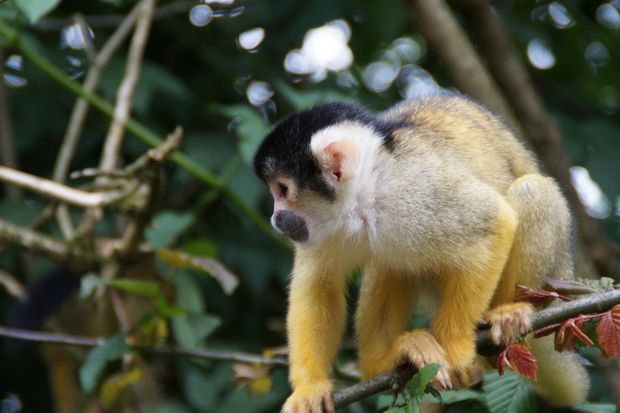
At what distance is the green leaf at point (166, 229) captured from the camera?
410 centimetres

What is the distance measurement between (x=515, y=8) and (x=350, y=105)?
3.02m

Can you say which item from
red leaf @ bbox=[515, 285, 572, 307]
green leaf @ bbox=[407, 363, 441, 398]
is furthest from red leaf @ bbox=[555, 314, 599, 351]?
green leaf @ bbox=[407, 363, 441, 398]

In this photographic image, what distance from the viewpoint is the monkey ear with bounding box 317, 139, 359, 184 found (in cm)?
316

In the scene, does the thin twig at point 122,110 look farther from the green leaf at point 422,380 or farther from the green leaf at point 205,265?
the green leaf at point 422,380

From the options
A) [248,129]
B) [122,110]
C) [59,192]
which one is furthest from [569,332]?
[122,110]

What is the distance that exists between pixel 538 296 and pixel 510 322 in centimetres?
27

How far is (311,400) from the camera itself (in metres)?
3.01

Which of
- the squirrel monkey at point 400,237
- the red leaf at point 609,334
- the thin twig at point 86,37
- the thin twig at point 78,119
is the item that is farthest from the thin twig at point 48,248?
the red leaf at point 609,334

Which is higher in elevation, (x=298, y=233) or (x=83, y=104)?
(x=83, y=104)

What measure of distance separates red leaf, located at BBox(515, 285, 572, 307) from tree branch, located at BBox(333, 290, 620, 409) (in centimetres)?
4

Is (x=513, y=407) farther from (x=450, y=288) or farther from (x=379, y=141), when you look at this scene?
(x=379, y=141)

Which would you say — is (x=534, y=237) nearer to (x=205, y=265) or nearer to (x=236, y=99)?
(x=205, y=265)

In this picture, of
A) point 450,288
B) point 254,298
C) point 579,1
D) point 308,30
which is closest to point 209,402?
point 254,298

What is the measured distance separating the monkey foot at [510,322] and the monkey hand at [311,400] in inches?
24.6
